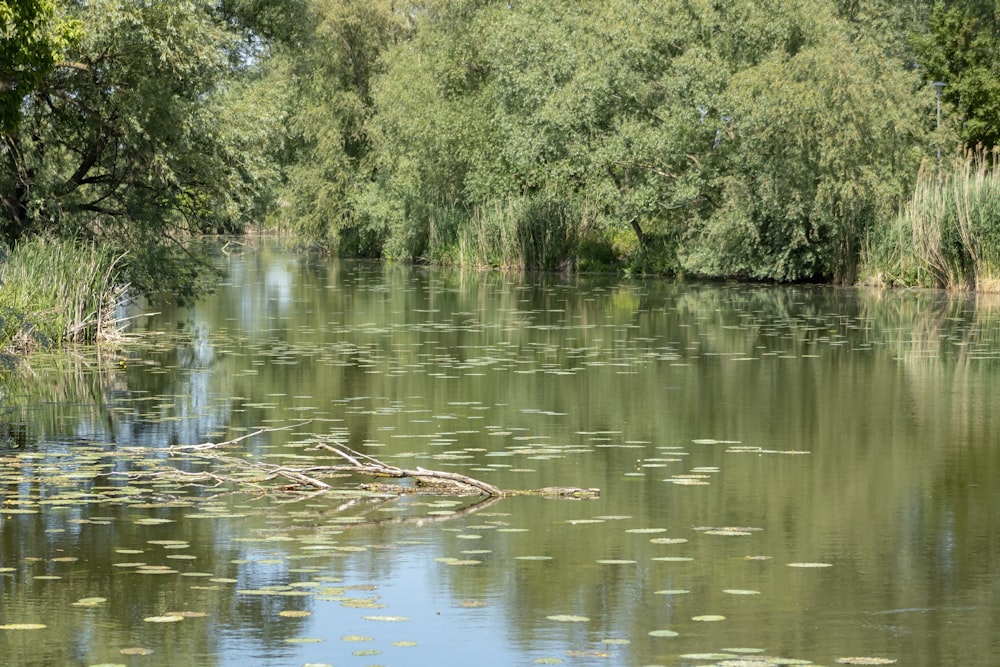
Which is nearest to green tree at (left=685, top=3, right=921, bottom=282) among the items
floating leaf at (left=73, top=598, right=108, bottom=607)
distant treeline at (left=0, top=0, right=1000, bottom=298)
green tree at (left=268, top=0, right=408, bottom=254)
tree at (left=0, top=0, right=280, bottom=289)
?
distant treeline at (left=0, top=0, right=1000, bottom=298)

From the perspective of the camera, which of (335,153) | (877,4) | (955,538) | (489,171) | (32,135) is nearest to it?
(955,538)

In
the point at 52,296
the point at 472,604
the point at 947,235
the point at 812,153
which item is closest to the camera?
the point at 472,604

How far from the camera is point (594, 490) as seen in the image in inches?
415

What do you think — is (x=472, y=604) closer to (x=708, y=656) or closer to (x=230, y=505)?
(x=708, y=656)

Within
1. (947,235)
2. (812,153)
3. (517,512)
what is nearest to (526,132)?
(812,153)

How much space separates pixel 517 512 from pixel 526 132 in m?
36.1

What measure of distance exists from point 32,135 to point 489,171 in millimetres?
26442

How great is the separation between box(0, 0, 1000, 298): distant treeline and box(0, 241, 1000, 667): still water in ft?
17.4

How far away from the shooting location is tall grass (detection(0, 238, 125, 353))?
19.9 meters

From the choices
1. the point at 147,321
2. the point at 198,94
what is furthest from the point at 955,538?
the point at 147,321

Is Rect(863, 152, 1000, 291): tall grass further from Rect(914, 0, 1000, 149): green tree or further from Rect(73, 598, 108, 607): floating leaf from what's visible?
Rect(73, 598, 108, 607): floating leaf

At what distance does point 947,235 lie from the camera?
1410 inches

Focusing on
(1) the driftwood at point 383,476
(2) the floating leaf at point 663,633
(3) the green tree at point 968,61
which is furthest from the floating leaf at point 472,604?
(3) the green tree at point 968,61

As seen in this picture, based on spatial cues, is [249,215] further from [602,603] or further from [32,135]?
[602,603]
